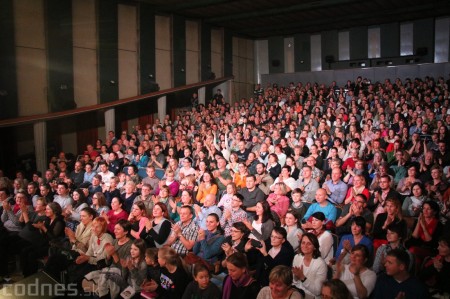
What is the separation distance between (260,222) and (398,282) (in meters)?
1.67

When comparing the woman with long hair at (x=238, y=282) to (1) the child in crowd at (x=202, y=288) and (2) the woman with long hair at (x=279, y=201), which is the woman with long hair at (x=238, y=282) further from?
(2) the woman with long hair at (x=279, y=201)

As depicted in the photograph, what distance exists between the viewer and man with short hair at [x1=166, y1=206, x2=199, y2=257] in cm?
416

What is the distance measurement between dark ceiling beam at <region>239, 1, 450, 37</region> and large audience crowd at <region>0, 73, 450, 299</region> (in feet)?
22.8

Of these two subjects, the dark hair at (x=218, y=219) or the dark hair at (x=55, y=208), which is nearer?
Answer: the dark hair at (x=218, y=219)

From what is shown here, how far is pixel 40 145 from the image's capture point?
9.34m

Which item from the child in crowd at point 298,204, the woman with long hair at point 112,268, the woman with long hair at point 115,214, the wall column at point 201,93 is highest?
the wall column at point 201,93

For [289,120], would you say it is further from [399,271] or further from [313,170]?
[399,271]

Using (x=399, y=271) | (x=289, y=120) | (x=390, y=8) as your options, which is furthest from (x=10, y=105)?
(x=390, y=8)

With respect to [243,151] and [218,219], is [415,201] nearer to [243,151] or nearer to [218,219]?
[218,219]

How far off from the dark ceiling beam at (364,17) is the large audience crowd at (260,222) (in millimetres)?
6937

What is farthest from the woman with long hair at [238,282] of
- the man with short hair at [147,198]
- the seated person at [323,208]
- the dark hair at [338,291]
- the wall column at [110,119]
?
the wall column at [110,119]

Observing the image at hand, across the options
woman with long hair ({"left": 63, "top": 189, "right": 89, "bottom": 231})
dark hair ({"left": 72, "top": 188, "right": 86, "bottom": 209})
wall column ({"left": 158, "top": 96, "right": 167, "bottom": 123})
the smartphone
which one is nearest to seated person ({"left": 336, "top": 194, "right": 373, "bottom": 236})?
the smartphone

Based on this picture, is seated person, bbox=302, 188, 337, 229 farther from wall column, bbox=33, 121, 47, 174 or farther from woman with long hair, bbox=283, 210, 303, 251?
wall column, bbox=33, 121, 47, 174

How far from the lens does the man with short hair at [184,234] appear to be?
4160 millimetres
